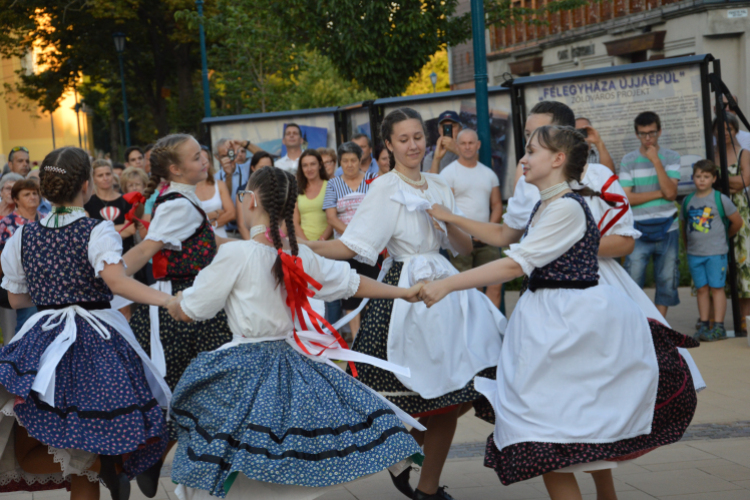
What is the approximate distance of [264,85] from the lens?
65.8 ft

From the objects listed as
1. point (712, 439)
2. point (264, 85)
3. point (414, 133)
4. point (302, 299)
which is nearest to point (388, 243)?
point (414, 133)

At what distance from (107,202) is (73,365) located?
15.2ft

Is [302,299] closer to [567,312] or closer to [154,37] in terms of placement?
[567,312]

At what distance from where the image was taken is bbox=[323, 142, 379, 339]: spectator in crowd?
7.91 meters

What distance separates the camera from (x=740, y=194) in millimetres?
7816

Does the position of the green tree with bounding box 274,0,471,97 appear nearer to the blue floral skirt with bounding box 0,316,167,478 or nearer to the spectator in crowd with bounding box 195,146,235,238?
the spectator in crowd with bounding box 195,146,235,238

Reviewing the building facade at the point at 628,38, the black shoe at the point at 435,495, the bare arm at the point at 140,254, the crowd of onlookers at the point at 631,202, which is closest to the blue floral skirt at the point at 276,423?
the bare arm at the point at 140,254

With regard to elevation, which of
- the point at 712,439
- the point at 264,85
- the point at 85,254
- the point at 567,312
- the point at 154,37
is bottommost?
the point at 712,439

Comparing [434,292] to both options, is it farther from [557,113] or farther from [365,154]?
[365,154]

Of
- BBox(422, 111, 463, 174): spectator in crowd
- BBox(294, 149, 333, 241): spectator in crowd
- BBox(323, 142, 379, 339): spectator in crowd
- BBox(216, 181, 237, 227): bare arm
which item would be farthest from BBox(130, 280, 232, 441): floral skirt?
BBox(294, 149, 333, 241): spectator in crowd

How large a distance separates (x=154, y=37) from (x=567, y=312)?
23.8 metres

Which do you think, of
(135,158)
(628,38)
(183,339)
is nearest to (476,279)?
(183,339)

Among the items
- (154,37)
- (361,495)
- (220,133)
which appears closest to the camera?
(361,495)

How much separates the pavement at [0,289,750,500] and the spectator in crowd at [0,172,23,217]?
2.94 metres
